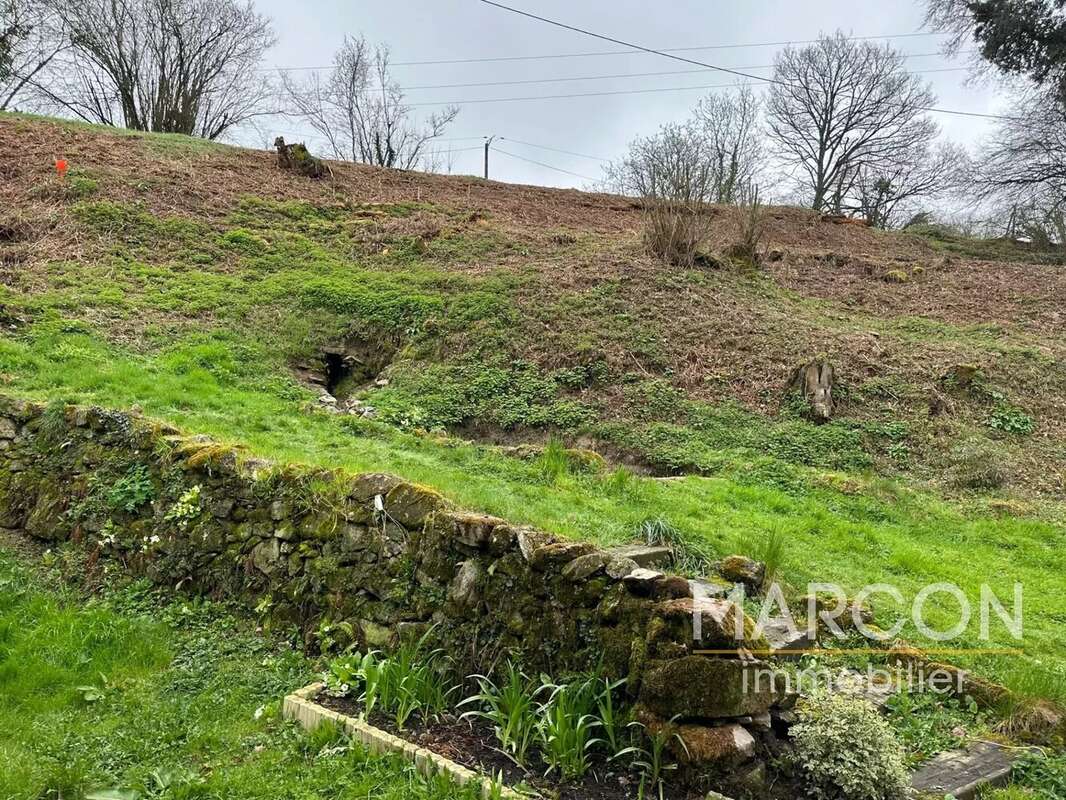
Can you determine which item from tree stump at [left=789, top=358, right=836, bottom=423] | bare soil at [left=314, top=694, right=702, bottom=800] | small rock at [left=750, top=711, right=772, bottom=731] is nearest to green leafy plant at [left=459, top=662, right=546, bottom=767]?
bare soil at [left=314, top=694, right=702, bottom=800]

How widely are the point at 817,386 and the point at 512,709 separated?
280 inches

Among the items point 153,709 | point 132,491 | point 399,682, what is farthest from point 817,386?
point 153,709

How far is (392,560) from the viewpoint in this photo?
4.17 metres

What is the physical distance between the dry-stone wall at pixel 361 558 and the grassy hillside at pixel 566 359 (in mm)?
605

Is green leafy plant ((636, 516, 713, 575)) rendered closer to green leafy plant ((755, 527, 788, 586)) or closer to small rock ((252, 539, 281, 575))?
green leafy plant ((755, 527, 788, 586))

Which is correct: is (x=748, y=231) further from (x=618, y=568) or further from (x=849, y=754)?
(x=849, y=754)

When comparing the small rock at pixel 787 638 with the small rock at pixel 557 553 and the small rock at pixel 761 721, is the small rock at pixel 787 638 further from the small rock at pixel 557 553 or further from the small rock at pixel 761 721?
the small rock at pixel 557 553

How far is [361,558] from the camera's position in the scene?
4.32m

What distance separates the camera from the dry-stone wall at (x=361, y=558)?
3.10 meters

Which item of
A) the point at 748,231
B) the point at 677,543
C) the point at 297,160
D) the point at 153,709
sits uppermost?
the point at 297,160

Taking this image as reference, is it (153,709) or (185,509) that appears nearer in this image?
(153,709)

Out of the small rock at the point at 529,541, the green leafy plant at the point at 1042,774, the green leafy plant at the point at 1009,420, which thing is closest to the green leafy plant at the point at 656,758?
the small rock at the point at 529,541

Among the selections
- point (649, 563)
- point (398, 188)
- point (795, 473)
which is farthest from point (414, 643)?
point (398, 188)

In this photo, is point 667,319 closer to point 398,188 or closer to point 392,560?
point 392,560
